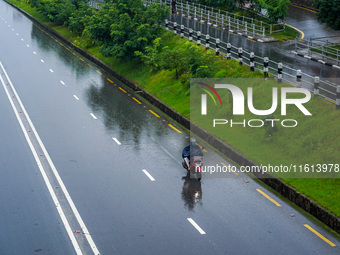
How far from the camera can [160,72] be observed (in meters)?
34.5

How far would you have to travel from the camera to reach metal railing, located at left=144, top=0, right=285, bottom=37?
41125 mm

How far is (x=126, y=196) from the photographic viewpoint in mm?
18828

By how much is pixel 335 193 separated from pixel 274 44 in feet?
69.0

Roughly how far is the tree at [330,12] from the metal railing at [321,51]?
1343 millimetres

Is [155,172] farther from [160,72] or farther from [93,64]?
[93,64]

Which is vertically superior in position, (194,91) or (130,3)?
(130,3)

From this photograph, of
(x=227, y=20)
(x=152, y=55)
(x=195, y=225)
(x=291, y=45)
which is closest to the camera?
(x=195, y=225)

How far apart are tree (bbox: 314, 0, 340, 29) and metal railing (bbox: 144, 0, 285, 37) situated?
14.2 feet

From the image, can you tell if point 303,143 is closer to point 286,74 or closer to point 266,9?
point 286,74

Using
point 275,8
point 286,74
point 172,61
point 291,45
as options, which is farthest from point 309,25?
point 286,74

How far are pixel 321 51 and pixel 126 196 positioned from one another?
63.2 ft

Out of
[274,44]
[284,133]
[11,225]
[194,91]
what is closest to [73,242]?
[11,225]

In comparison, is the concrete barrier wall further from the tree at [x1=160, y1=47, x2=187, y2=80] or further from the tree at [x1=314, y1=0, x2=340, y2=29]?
the tree at [x1=160, y1=47, x2=187, y2=80]

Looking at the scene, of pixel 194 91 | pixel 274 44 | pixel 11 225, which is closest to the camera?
pixel 11 225
